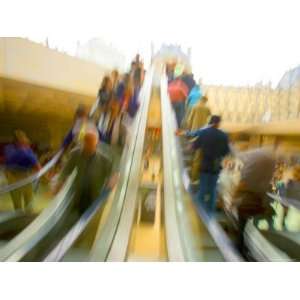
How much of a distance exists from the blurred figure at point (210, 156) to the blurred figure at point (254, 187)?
0.49ft

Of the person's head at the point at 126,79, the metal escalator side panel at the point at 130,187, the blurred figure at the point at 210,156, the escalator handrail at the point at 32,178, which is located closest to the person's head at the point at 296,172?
the blurred figure at the point at 210,156

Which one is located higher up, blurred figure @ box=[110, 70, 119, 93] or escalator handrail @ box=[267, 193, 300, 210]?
blurred figure @ box=[110, 70, 119, 93]

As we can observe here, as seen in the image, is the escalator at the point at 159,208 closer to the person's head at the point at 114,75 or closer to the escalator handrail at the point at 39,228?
the person's head at the point at 114,75

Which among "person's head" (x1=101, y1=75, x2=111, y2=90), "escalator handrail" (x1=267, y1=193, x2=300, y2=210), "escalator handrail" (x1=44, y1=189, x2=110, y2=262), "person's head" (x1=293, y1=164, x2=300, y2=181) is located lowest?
"escalator handrail" (x1=44, y1=189, x2=110, y2=262)

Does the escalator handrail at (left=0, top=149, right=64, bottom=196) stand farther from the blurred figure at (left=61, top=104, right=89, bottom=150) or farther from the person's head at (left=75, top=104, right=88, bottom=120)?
the person's head at (left=75, top=104, right=88, bottom=120)

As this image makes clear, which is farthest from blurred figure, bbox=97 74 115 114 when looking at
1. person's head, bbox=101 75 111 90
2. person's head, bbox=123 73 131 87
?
person's head, bbox=123 73 131 87

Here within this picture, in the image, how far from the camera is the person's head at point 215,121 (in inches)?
115

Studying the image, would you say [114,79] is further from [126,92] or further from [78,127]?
[78,127]

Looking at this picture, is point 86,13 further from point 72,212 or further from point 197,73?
point 72,212

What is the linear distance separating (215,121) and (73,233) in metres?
1.26

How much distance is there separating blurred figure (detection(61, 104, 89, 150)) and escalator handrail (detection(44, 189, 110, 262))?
424 mm

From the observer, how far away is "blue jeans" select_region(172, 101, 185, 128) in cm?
290

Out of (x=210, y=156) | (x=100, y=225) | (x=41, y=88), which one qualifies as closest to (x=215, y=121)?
(x=210, y=156)

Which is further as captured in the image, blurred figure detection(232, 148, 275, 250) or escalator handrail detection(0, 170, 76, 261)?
blurred figure detection(232, 148, 275, 250)
